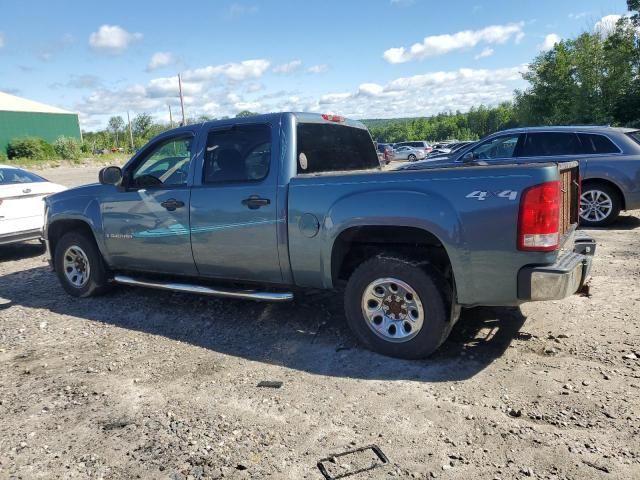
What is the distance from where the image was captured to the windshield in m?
8.91

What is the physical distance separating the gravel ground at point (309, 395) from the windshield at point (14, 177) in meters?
4.49

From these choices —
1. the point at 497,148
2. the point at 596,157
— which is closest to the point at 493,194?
the point at 596,157

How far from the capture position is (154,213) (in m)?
5.20

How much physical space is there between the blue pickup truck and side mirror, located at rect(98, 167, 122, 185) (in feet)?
0.07

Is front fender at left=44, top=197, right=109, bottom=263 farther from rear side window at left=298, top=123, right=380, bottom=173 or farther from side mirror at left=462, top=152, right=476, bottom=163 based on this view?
side mirror at left=462, top=152, right=476, bottom=163

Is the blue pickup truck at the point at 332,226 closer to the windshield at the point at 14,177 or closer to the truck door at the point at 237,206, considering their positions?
the truck door at the point at 237,206

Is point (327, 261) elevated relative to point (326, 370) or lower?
elevated

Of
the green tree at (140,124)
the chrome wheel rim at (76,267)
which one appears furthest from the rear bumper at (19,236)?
the green tree at (140,124)

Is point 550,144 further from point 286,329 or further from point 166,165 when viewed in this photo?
point 166,165

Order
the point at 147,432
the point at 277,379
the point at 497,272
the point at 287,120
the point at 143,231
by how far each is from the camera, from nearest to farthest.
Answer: the point at 147,432 < the point at 497,272 < the point at 277,379 < the point at 287,120 < the point at 143,231

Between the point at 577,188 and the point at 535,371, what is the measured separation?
170 cm

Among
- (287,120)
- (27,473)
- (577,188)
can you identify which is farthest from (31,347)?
(577,188)

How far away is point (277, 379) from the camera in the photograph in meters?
3.87

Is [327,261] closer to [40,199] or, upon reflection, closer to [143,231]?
[143,231]
